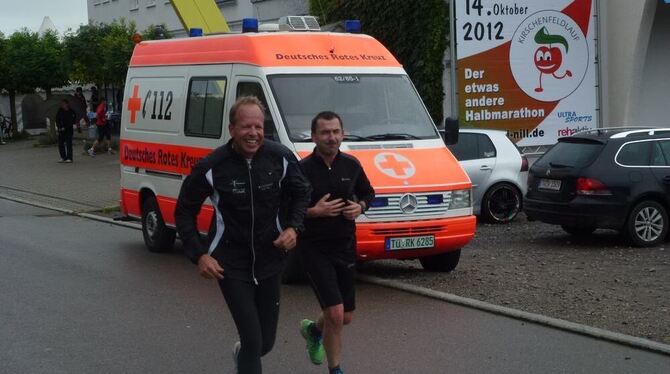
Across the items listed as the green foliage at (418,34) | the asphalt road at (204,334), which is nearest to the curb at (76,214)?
the asphalt road at (204,334)

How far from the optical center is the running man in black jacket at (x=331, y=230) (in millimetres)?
6613

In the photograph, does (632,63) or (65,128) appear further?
(65,128)

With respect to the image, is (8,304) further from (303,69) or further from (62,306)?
(303,69)

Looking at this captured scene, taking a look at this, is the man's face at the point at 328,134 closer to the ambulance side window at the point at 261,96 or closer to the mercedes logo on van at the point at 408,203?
the mercedes logo on van at the point at 408,203

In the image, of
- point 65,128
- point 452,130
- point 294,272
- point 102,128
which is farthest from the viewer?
point 102,128

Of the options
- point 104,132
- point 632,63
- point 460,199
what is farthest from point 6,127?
point 460,199

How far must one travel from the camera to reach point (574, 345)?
26.4 feet

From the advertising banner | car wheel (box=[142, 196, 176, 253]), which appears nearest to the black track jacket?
car wheel (box=[142, 196, 176, 253])

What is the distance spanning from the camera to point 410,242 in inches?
404

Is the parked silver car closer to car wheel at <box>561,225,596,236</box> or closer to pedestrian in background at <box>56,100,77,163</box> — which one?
car wheel at <box>561,225,596,236</box>

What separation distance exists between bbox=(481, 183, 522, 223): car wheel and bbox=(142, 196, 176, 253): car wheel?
5.04 meters

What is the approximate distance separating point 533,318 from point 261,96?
389 centimetres

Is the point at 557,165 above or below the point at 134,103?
below

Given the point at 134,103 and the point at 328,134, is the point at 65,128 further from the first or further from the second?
the point at 328,134
